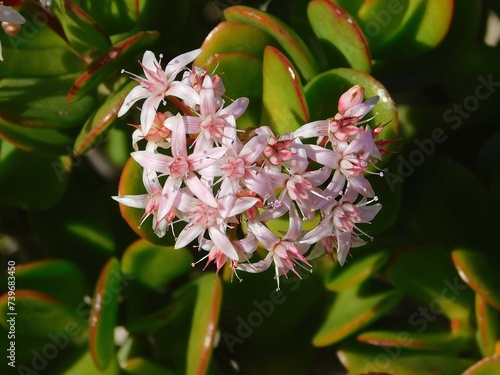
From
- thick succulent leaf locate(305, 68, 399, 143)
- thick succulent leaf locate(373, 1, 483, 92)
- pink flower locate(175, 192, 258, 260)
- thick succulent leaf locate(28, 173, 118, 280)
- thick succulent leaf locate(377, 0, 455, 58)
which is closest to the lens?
pink flower locate(175, 192, 258, 260)

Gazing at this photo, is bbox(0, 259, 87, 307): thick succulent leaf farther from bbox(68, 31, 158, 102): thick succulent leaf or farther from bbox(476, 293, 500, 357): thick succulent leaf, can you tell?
bbox(476, 293, 500, 357): thick succulent leaf

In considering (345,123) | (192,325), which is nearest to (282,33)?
(345,123)

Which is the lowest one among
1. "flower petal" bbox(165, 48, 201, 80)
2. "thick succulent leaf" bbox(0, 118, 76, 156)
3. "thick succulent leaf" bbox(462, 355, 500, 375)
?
"thick succulent leaf" bbox(462, 355, 500, 375)

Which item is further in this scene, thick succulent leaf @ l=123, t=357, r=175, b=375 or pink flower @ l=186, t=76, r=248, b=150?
thick succulent leaf @ l=123, t=357, r=175, b=375

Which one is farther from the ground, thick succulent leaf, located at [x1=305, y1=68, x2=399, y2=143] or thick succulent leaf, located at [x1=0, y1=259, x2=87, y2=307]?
thick succulent leaf, located at [x1=305, y1=68, x2=399, y2=143]

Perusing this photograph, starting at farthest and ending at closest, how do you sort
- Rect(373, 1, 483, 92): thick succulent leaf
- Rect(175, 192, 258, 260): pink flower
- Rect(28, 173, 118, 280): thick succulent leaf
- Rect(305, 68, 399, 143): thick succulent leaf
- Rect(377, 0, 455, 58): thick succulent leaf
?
Rect(28, 173, 118, 280): thick succulent leaf
Rect(373, 1, 483, 92): thick succulent leaf
Rect(377, 0, 455, 58): thick succulent leaf
Rect(305, 68, 399, 143): thick succulent leaf
Rect(175, 192, 258, 260): pink flower

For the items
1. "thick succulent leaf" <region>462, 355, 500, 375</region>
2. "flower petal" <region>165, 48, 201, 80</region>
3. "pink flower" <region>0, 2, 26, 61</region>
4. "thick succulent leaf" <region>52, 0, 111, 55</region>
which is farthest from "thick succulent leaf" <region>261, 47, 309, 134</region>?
"thick succulent leaf" <region>462, 355, 500, 375</region>

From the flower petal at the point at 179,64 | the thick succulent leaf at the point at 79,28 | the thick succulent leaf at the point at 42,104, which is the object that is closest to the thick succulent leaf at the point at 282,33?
the flower petal at the point at 179,64

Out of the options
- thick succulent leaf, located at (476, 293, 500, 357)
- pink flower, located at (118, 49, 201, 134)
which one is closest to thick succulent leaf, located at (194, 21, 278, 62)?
pink flower, located at (118, 49, 201, 134)

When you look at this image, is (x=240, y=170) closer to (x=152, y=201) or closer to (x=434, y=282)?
(x=152, y=201)
